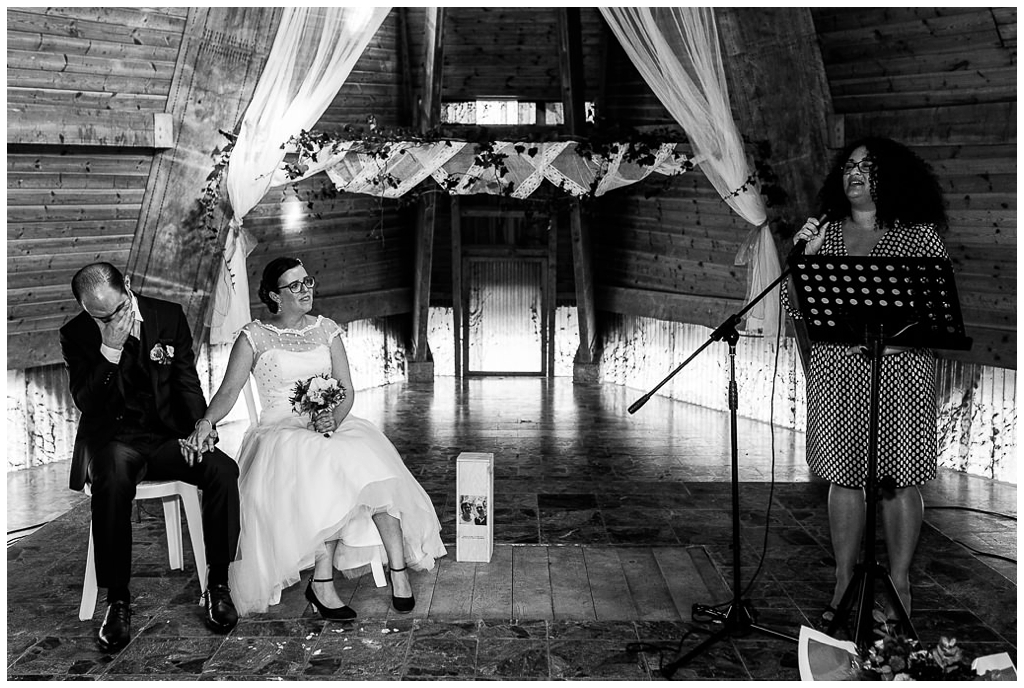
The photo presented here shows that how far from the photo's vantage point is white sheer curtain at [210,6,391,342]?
508cm

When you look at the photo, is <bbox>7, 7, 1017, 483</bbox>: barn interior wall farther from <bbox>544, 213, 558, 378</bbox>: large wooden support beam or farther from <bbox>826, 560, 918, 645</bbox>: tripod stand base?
<bbox>826, 560, 918, 645</bbox>: tripod stand base

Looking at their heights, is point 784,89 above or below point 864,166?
above

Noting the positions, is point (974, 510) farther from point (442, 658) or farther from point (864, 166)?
point (442, 658)

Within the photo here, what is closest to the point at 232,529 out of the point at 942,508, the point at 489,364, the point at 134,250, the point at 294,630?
the point at 294,630

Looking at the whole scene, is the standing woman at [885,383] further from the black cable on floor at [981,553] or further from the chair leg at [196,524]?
the chair leg at [196,524]

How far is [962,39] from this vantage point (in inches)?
172

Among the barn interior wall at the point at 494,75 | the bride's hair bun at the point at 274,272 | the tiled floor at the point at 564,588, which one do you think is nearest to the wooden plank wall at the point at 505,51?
the barn interior wall at the point at 494,75

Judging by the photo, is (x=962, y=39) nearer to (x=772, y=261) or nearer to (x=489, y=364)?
(x=772, y=261)

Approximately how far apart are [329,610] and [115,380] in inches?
42.5

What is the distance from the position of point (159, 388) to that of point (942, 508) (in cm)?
385

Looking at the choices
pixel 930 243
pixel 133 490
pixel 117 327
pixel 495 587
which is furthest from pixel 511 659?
pixel 930 243

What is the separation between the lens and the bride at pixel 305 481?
323 centimetres

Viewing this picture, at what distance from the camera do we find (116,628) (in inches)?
120

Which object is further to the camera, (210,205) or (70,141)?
(210,205)
